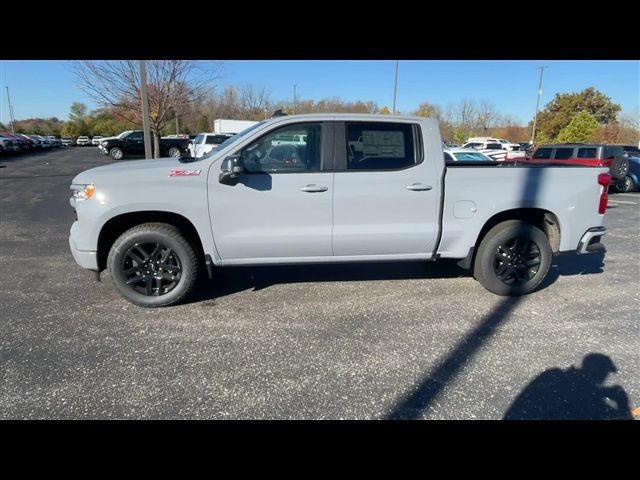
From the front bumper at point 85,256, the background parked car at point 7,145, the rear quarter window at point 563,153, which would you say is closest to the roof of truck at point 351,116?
the front bumper at point 85,256

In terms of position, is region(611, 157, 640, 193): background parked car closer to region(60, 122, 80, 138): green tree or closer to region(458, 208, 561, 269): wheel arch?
region(458, 208, 561, 269): wheel arch

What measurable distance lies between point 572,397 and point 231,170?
10.7 feet

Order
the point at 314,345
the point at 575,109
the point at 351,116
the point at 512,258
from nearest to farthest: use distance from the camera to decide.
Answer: the point at 314,345
the point at 351,116
the point at 512,258
the point at 575,109

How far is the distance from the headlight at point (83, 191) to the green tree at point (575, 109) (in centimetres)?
5084

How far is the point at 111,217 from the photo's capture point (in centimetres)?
366

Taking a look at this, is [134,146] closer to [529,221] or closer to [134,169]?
[134,169]

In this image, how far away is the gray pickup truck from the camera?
370 centimetres

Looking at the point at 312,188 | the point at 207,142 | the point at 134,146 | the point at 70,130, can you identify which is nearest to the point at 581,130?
the point at 207,142

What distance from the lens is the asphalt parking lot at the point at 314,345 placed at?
2512mm

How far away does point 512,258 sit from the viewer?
425cm
